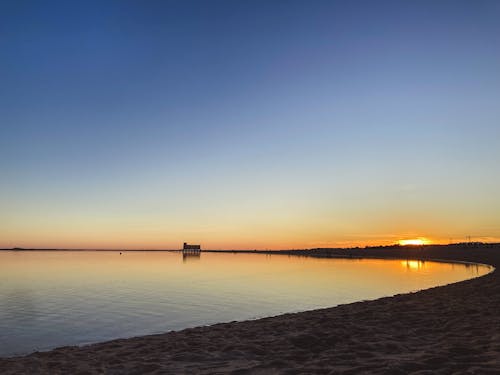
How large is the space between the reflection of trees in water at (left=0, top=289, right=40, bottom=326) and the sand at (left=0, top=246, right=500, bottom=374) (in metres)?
10.8

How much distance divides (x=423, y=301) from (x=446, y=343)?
30.4 ft

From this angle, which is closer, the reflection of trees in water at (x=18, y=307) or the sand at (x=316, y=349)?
the sand at (x=316, y=349)

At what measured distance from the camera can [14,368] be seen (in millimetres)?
10078

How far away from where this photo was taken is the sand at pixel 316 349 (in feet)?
28.1

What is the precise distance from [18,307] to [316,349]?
71.8 ft

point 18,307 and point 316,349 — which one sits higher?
point 316,349

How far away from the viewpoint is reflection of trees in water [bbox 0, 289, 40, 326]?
832 inches

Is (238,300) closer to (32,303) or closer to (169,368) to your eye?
(32,303)

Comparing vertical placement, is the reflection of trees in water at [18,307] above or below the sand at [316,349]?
below

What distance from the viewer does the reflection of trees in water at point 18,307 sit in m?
21.1

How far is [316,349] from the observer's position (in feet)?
34.5

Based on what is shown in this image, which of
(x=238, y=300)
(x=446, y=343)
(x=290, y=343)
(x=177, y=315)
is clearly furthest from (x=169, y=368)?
(x=238, y=300)

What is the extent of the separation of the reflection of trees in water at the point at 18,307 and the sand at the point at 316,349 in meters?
10.8

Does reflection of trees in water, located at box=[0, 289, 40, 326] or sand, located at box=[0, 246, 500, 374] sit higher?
sand, located at box=[0, 246, 500, 374]
